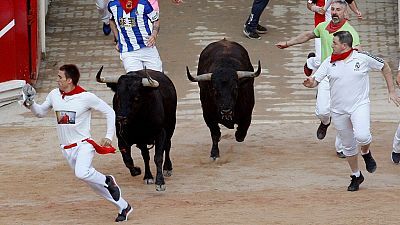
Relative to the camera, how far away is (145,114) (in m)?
13.1

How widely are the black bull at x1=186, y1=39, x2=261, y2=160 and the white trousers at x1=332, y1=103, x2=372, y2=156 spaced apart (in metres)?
1.58

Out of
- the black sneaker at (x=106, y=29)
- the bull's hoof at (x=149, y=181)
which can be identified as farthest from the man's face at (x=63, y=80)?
the black sneaker at (x=106, y=29)

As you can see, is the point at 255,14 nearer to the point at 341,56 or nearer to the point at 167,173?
the point at 167,173

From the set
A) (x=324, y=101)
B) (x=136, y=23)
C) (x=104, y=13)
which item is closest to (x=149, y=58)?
(x=136, y=23)

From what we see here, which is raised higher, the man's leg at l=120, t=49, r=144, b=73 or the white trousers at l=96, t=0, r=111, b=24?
the man's leg at l=120, t=49, r=144, b=73

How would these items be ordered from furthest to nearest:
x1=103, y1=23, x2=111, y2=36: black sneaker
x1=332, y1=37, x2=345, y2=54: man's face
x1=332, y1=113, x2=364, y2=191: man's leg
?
x1=103, y1=23, x2=111, y2=36: black sneaker < x1=332, y1=113, x2=364, y2=191: man's leg < x1=332, y1=37, x2=345, y2=54: man's face

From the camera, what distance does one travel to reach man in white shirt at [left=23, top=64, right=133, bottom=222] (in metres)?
11.6

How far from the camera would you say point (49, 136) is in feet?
52.9

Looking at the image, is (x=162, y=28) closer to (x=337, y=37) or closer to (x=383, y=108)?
(x=383, y=108)

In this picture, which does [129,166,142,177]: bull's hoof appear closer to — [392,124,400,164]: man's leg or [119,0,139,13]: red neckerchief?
[119,0,139,13]: red neckerchief

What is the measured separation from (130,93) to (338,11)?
9.03 feet

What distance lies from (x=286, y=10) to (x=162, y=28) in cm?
234

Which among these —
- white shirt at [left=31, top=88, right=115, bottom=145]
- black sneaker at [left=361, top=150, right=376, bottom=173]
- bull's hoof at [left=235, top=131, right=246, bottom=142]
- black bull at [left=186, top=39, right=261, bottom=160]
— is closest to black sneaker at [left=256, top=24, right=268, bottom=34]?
black bull at [left=186, top=39, right=261, bottom=160]

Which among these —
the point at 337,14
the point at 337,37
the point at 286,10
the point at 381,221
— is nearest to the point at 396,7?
the point at 286,10
